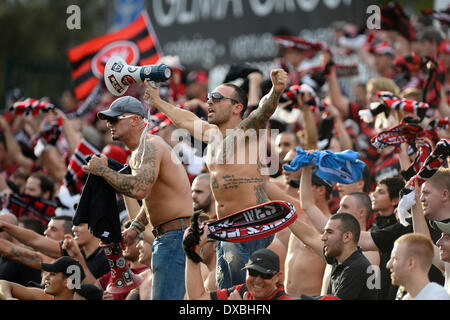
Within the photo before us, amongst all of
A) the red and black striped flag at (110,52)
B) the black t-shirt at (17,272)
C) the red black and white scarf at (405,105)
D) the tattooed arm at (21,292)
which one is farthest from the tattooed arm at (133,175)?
the red and black striped flag at (110,52)

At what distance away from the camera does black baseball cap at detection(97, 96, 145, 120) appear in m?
6.67

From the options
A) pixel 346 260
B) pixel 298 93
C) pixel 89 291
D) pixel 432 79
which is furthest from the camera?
pixel 298 93

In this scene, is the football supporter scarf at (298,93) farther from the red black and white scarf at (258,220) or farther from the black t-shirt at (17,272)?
the black t-shirt at (17,272)

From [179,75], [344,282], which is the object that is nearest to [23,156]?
[179,75]

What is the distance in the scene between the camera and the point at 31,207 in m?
10.4

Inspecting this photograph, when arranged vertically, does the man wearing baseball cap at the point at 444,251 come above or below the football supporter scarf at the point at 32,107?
below

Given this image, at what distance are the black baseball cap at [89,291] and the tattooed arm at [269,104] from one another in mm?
2308

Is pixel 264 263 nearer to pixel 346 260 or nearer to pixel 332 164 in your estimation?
pixel 346 260

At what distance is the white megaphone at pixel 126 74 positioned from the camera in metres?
6.52

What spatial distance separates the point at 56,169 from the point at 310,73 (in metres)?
3.85

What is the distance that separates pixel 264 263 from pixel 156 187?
1340mm

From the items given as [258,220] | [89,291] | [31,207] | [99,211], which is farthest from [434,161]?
[31,207]
